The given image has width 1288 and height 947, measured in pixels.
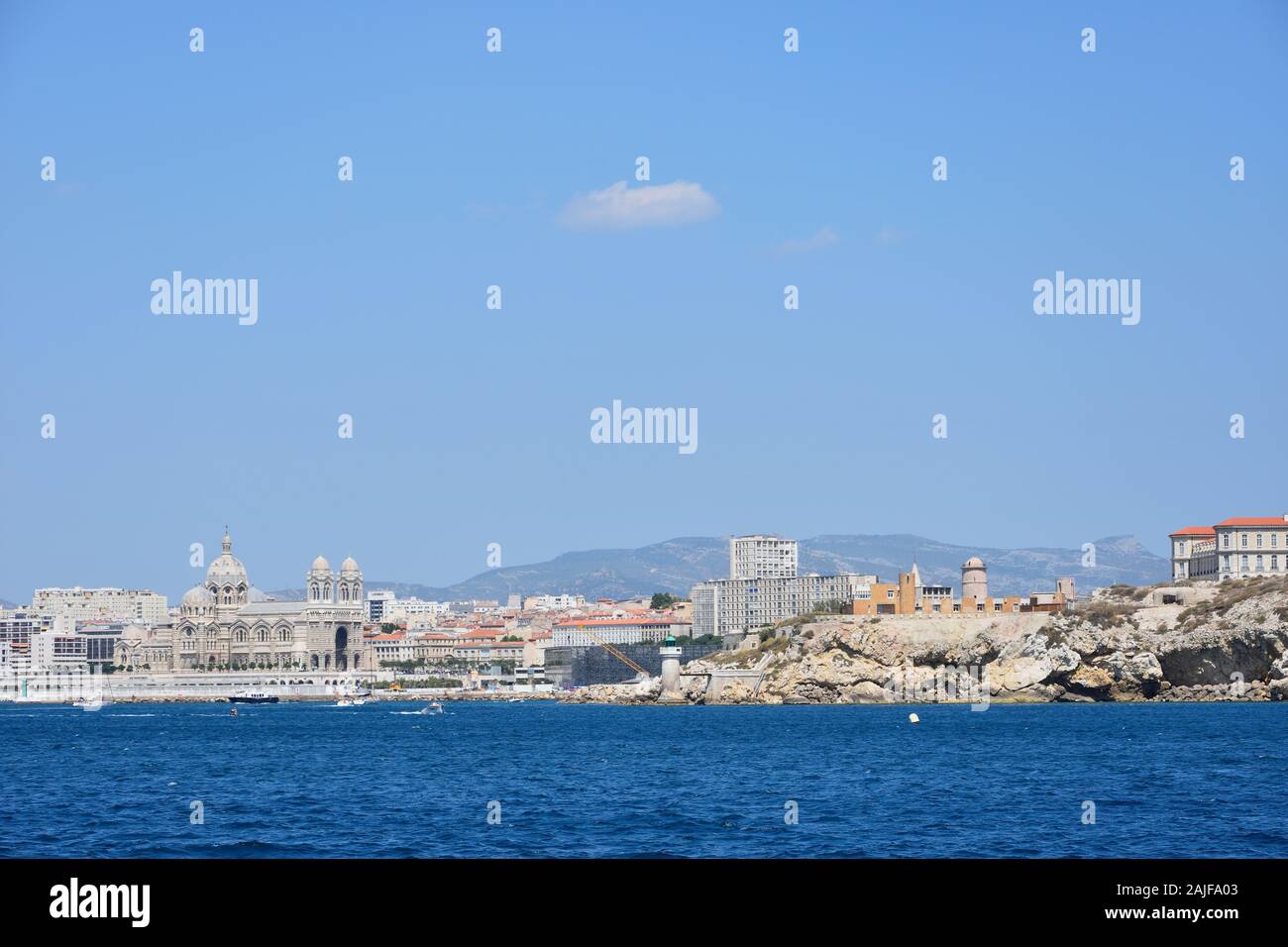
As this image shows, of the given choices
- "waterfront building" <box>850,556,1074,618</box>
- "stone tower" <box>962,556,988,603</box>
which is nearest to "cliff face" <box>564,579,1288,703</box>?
"waterfront building" <box>850,556,1074,618</box>

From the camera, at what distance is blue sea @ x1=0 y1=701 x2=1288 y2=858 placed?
30.6m

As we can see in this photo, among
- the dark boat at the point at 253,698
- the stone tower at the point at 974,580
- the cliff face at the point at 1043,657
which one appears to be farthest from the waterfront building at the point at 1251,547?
the dark boat at the point at 253,698

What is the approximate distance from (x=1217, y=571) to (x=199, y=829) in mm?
118857

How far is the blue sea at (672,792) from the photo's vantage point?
1206 inches

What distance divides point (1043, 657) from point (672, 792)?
7855cm

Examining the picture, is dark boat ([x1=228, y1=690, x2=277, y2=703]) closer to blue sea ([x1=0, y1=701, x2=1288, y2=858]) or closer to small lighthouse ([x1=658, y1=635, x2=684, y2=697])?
small lighthouse ([x1=658, y1=635, x2=684, y2=697])

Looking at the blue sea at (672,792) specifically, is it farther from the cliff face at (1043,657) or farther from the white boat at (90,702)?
the white boat at (90,702)

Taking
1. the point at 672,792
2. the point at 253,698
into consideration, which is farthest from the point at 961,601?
the point at 672,792

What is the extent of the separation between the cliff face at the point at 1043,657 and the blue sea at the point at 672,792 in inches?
1090

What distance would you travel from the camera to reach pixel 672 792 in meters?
42.2

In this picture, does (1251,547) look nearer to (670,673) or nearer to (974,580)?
(974,580)
